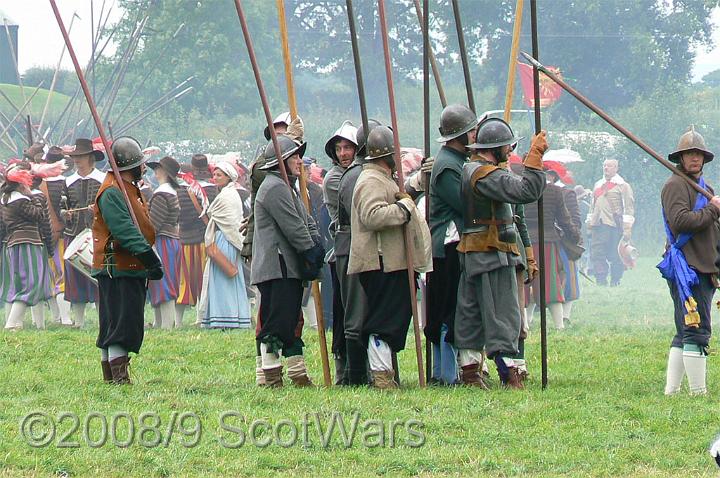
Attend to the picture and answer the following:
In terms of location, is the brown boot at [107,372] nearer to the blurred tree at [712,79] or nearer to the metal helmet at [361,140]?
the metal helmet at [361,140]

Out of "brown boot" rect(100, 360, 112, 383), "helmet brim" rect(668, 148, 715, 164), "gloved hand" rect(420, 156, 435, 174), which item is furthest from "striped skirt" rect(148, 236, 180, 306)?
"helmet brim" rect(668, 148, 715, 164)

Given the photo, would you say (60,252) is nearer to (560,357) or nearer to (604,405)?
(560,357)

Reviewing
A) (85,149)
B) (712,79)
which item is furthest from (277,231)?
(712,79)

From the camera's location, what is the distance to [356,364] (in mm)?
10648

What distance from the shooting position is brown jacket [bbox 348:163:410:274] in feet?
33.5

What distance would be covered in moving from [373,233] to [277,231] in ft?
2.08

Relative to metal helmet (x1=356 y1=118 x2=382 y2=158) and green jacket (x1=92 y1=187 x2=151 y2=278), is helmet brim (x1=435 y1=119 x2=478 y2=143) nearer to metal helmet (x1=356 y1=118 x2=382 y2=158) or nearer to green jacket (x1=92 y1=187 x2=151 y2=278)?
metal helmet (x1=356 y1=118 x2=382 y2=158)

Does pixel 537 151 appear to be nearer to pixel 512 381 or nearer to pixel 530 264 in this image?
pixel 530 264

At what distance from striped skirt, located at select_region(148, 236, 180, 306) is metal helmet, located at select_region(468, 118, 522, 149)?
7053 millimetres

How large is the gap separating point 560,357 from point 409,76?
31386 mm

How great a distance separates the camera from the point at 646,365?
12.3 meters

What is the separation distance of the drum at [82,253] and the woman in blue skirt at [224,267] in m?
1.40

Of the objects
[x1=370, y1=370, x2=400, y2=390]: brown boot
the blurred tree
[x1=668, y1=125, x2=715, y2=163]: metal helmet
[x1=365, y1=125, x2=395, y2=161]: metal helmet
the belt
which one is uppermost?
the blurred tree

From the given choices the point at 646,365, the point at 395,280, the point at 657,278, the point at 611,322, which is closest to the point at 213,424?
the point at 395,280
